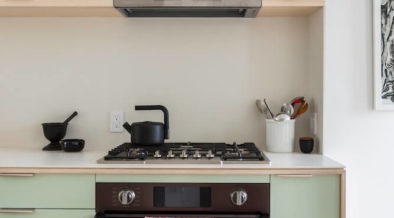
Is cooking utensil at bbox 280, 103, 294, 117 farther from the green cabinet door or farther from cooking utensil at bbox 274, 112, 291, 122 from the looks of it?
the green cabinet door

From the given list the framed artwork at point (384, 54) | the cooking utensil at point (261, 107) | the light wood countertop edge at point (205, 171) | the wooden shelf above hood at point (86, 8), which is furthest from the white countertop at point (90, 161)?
the wooden shelf above hood at point (86, 8)

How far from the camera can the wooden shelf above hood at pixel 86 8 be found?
7.13 feet

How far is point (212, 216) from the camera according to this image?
184cm

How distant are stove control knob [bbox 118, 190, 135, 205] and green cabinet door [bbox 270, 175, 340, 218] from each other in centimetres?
61

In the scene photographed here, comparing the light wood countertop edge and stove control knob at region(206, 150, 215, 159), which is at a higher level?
stove control knob at region(206, 150, 215, 159)

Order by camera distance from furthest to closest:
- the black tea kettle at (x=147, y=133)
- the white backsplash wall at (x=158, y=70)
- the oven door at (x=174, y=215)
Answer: the white backsplash wall at (x=158, y=70)
the black tea kettle at (x=147, y=133)
the oven door at (x=174, y=215)

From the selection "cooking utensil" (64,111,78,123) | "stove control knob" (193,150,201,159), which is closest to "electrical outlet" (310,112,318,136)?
"stove control knob" (193,150,201,159)

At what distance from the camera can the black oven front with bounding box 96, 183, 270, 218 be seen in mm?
1863

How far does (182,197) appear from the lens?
1.87 m

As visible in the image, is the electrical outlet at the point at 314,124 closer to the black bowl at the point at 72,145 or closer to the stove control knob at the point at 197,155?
the stove control knob at the point at 197,155

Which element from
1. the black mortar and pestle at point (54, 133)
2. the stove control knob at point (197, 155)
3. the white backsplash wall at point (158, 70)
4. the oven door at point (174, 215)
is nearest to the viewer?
the oven door at point (174, 215)

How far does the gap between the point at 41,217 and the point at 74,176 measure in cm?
23

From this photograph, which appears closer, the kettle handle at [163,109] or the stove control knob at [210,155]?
the stove control knob at [210,155]

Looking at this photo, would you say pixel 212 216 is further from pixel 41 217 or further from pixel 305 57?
pixel 305 57
